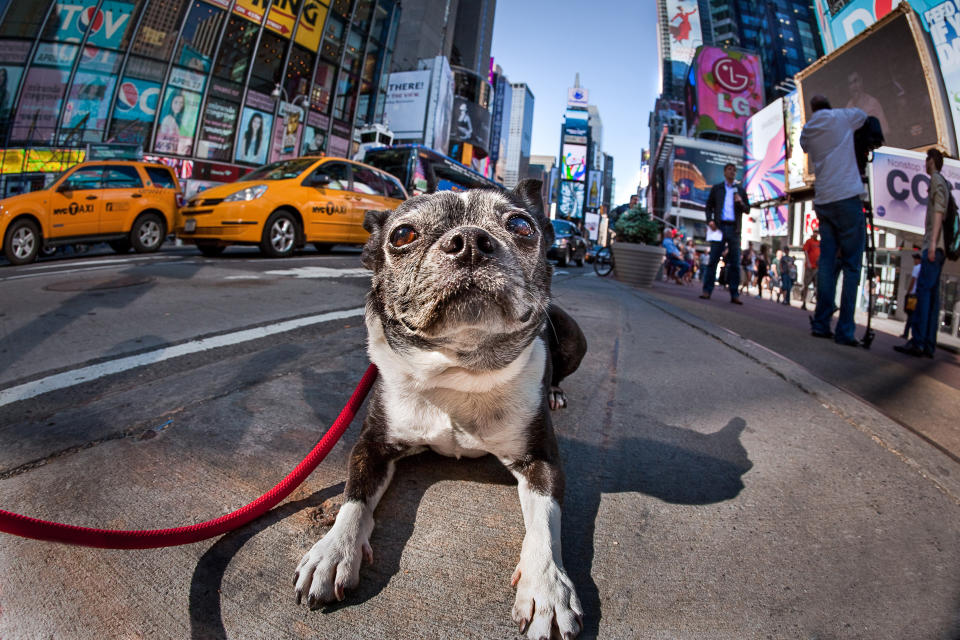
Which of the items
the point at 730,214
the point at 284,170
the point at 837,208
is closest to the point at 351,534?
the point at 837,208

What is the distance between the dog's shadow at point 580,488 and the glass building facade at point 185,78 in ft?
76.4

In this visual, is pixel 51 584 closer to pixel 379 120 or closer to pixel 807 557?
pixel 807 557

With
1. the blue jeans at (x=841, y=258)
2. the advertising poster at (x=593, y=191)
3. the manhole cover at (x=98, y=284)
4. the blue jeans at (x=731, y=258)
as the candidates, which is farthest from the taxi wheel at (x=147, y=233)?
the advertising poster at (x=593, y=191)

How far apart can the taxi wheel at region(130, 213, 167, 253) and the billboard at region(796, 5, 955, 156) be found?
82.4ft

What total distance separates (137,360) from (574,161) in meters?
143

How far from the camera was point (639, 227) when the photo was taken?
9977 mm

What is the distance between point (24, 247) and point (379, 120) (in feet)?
91.6

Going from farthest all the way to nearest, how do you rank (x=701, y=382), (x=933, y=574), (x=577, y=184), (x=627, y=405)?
1. (x=577, y=184)
2. (x=701, y=382)
3. (x=627, y=405)
4. (x=933, y=574)

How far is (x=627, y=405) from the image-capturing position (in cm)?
251

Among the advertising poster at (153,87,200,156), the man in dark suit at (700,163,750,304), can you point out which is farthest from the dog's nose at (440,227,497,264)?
the advertising poster at (153,87,200,156)

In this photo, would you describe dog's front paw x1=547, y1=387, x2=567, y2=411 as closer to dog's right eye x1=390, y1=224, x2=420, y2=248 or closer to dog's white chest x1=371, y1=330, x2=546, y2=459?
dog's white chest x1=371, y1=330, x2=546, y2=459

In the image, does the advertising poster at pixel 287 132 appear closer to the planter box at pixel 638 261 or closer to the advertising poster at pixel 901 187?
the planter box at pixel 638 261

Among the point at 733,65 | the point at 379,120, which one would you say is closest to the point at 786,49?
the point at 733,65

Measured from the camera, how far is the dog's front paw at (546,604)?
1069 millimetres
